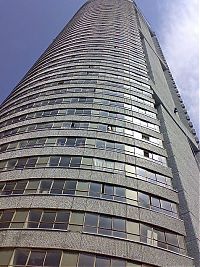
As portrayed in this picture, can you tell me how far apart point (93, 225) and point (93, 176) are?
5.31m

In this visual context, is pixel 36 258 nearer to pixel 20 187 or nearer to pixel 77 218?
pixel 77 218

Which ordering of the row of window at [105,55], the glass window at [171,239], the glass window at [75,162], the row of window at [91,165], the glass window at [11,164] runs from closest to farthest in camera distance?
the glass window at [171,239] → the row of window at [91,165] → the glass window at [75,162] → the glass window at [11,164] → the row of window at [105,55]

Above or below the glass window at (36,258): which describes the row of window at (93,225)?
above

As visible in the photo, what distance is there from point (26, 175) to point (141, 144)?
1261 centimetres

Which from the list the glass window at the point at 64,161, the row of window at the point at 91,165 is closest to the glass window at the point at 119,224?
the row of window at the point at 91,165

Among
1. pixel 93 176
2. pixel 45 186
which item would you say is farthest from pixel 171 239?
pixel 45 186

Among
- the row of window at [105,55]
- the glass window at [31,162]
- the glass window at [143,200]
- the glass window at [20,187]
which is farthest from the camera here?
the row of window at [105,55]

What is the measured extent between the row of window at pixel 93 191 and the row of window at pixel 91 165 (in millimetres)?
2087

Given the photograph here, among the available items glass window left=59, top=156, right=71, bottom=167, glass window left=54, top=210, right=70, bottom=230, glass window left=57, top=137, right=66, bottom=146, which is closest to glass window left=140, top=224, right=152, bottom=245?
glass window left=54, top=210, right=70, bottom=230

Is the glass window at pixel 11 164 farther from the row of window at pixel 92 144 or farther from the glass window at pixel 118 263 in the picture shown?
the glass window at pixel 118 263

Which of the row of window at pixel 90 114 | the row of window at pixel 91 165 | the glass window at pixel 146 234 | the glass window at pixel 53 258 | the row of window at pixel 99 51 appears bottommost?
the glass window at pixel 53 258

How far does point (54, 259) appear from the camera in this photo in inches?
939

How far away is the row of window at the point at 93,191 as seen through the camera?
97.2 ft

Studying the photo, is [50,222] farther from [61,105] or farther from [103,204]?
[61,105]
